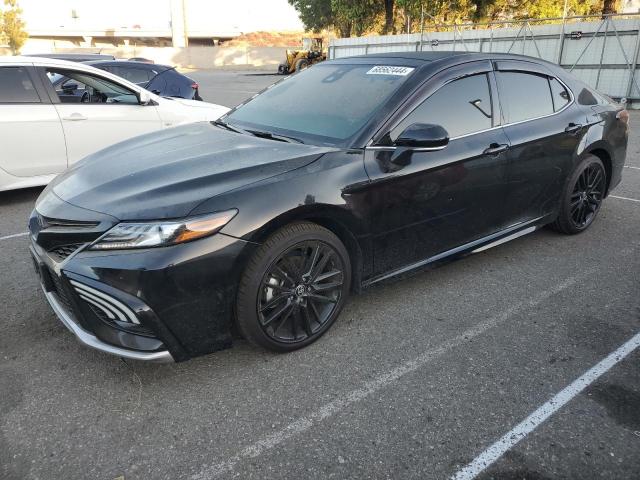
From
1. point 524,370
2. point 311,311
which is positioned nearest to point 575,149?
point 524,370

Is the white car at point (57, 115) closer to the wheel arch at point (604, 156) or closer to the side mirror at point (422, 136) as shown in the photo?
the side mirror at point (422, 136)

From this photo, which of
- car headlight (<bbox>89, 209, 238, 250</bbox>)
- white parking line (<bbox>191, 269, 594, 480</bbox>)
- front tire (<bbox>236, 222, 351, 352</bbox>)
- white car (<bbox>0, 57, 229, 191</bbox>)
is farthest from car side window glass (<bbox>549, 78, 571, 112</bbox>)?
white car (<bbox>0, 57, 229, 191</bbox>)

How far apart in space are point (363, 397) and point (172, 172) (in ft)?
5.04

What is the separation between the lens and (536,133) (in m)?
3.88

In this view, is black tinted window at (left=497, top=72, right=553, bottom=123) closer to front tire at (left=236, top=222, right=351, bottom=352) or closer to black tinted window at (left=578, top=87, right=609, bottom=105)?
black tinted window at (left=578, top=87, right=609, bottom=105)

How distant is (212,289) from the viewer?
2471mm

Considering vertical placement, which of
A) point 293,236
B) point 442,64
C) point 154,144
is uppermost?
point 442,64

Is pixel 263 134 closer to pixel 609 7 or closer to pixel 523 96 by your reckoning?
pixel 523 96

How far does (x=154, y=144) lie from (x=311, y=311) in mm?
1545

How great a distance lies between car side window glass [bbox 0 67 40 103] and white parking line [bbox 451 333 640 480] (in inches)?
229

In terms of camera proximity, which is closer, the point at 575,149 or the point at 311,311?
the point at 311,311

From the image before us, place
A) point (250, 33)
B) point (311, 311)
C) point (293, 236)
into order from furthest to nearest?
point (250, 33) → point (311, 311) → point (293, 236)

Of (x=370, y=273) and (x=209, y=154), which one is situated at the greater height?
(x=209, y=154)

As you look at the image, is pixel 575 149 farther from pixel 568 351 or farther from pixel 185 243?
pixel 185 243
